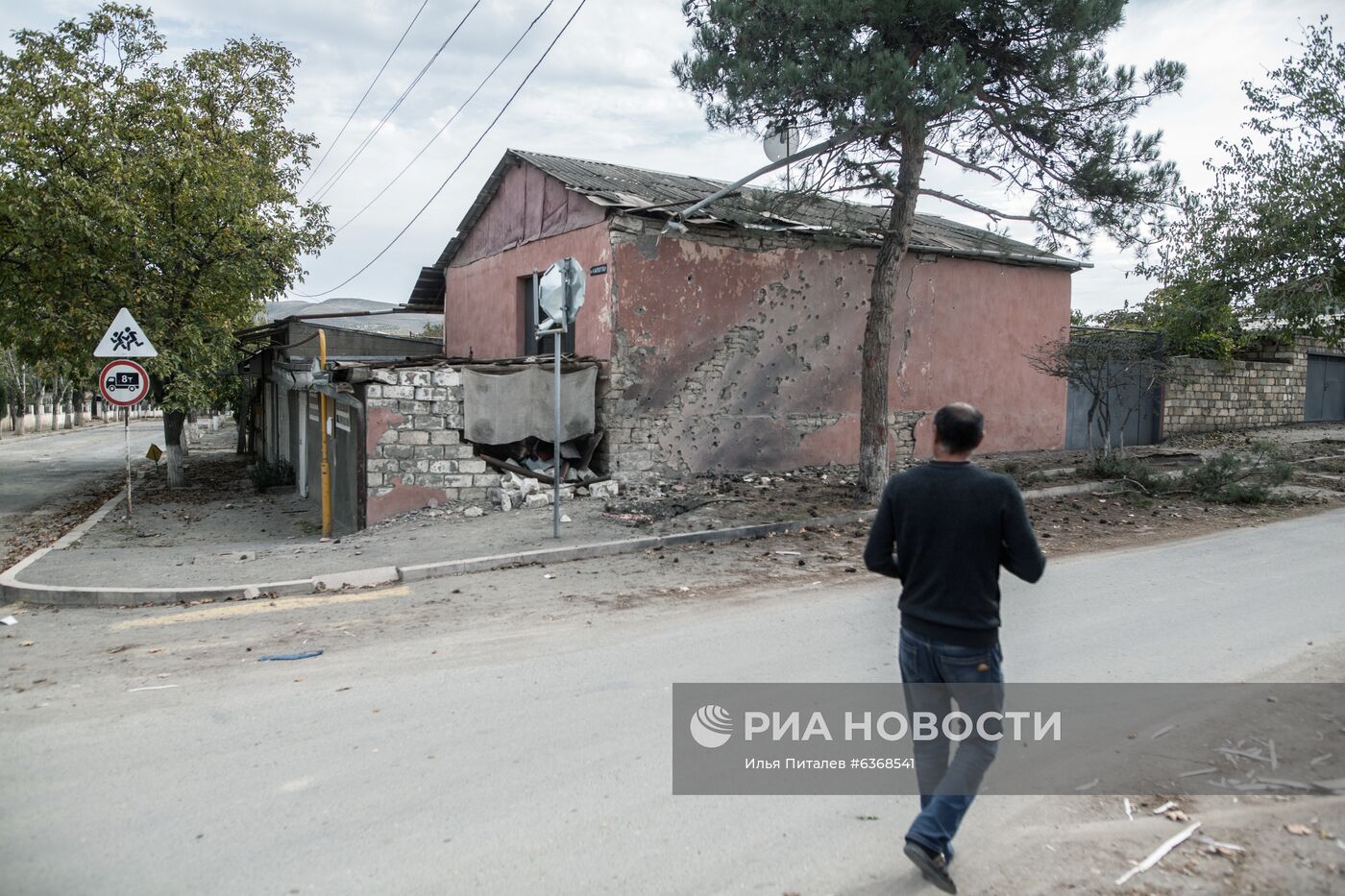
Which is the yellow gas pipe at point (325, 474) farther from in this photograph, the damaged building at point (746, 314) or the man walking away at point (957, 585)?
the man walking away at point (957, 585)

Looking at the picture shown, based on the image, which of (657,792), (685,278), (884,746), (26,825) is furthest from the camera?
(685,278)

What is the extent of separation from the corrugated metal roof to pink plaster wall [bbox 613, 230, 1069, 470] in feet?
1.33

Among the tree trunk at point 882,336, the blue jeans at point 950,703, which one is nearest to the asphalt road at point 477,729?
the blue jeans at point 950,703

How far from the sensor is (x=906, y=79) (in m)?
9.86

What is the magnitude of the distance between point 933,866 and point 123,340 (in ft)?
44.3

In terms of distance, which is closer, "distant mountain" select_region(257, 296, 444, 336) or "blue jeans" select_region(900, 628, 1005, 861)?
"blue jeans" select_region(900, 628, 1005, 861)

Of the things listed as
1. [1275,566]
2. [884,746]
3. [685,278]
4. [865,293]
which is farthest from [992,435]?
[884,746]

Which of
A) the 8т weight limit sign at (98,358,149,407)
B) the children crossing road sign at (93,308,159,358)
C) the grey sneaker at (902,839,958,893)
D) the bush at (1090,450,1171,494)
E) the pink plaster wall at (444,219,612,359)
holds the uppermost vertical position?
the pink plaster wall at (444,219,612,359)

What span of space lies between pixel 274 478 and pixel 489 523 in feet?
30.6

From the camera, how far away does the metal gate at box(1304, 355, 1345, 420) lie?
82.4ft

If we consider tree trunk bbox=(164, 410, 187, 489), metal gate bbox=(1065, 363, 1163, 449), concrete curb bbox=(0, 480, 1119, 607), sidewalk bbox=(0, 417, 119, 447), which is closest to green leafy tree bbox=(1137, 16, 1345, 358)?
metal gate bbox=(1065, 363, 1163, 449)

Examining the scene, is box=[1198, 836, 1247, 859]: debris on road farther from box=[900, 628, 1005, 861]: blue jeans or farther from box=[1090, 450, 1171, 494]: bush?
box=[1090, 450, 1171, 494]: bush

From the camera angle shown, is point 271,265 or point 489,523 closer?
point 489,523

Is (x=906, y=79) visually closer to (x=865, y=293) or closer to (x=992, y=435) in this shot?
(x=865, y=293)
